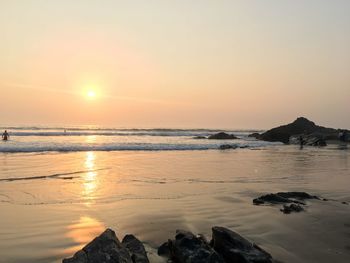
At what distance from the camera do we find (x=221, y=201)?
37.0 ft

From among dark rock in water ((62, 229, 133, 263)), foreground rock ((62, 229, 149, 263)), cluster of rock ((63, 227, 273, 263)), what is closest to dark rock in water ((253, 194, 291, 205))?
cluster of rock ((63, 227, 273, 263))

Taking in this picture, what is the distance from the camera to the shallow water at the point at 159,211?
23.7ft

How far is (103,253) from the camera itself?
557cm

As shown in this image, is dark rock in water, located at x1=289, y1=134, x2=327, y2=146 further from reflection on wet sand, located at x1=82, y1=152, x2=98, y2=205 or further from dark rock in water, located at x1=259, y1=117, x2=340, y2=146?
reflection on wet sand, located at x1=82, y1=152, x2=98, y2=205

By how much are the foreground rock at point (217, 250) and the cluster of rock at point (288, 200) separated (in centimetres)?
386

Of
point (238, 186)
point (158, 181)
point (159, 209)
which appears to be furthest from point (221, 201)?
point (158, 181)

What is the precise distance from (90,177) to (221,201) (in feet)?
22.2

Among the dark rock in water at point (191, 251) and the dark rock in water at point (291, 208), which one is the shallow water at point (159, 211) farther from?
the dark rock in water at point (191, 251)

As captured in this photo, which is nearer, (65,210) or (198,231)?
(198,231)

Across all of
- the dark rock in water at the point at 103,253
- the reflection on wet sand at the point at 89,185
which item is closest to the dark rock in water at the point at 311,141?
the reflection on wet sand at the point at 89,185

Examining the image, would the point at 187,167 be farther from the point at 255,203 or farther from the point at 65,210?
the point at 65,210

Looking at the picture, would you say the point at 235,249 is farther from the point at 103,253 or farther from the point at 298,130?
the point at 298,130

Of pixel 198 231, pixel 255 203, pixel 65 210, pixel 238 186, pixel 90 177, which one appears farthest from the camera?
pixel 90 177

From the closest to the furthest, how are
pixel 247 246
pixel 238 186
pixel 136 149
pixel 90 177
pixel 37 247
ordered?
pixel 247 246 < pixel 37 247 < pixel 238 186 < pixel 90 177 < pixel 136 149
